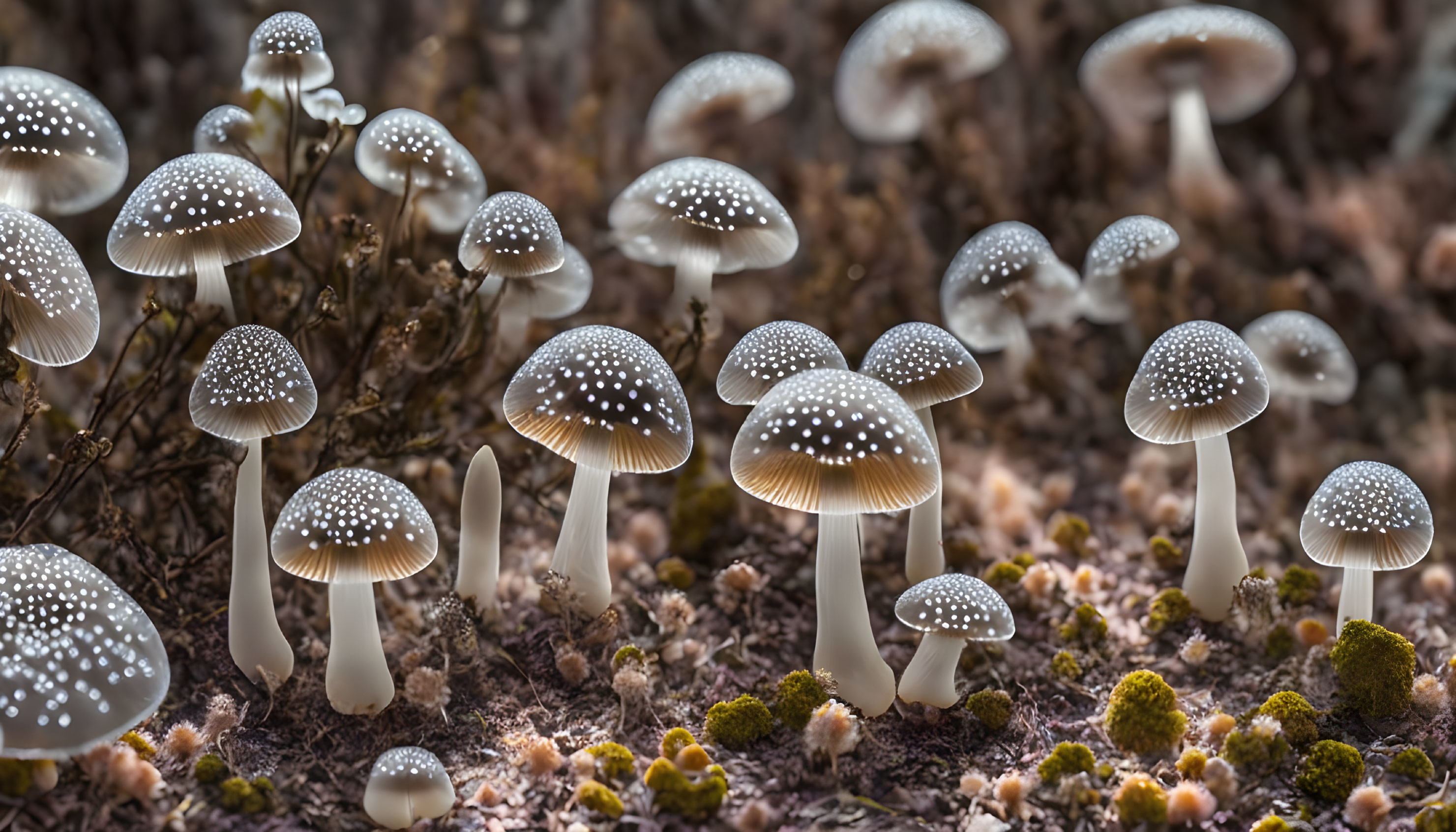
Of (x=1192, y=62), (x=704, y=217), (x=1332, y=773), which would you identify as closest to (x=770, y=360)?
(x=704, y=217)

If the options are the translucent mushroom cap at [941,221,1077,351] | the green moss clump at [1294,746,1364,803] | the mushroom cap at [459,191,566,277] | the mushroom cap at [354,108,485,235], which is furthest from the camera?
the translucent mushroom cap at [941,221,1077,351]

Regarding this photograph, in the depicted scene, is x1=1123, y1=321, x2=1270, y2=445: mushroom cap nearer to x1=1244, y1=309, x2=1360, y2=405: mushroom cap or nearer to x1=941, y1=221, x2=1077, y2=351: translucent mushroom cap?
x1=941, y1=221, x2=1077, y2=351: translucent mushroom cap

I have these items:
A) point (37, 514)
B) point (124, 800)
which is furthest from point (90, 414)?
point (124, 800)

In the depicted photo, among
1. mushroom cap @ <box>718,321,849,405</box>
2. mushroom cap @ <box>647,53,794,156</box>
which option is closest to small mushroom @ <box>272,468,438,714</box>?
mushroom cap @ <box>718,321,849,405</box>

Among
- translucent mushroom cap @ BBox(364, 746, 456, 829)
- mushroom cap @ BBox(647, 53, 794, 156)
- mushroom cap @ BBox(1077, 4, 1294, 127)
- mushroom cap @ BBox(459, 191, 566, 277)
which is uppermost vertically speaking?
mushroom cap @ BBox(1077, 4, 1294, 127)

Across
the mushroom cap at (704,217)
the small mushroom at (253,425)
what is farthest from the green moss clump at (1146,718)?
the small mushroom at (253,425)

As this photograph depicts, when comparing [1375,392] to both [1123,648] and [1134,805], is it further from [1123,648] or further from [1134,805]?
[1134,805]
